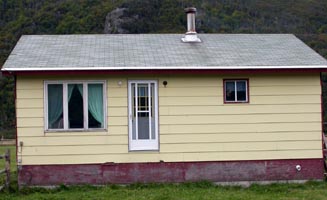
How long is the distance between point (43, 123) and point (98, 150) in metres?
1.42

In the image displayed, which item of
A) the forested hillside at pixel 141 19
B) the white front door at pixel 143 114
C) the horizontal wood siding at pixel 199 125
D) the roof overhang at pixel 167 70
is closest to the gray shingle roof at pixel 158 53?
the roof overhang at pixel 167 70

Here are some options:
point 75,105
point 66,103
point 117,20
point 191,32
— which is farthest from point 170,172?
point 117,20

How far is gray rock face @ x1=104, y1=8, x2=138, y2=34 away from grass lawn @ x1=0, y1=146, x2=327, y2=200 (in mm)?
53015

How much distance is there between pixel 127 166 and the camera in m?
13.9

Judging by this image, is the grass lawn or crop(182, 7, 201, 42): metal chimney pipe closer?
the grass lawn

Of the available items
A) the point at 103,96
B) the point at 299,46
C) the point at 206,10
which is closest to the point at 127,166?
the point at 103,96

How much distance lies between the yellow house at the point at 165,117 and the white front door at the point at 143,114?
0.02 meters

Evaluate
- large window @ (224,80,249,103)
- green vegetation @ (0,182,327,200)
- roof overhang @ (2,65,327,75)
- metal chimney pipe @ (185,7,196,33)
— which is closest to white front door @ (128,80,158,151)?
roof overhang @ (2,65,327,75)

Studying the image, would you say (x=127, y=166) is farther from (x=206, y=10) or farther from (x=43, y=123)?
(x=206, y=10)

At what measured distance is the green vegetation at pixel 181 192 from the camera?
12.4 m

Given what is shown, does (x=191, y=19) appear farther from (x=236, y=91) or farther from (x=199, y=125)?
(x=199, y=125)

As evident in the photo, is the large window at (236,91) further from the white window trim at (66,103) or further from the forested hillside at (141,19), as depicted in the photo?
the forested hillside at (141,19)

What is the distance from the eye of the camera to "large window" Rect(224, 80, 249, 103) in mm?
14188

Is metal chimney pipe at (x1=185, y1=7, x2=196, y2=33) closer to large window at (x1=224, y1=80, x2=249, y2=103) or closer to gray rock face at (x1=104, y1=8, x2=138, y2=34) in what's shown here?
large window at (x1=224, y1=80, x2=249, y2=103)
